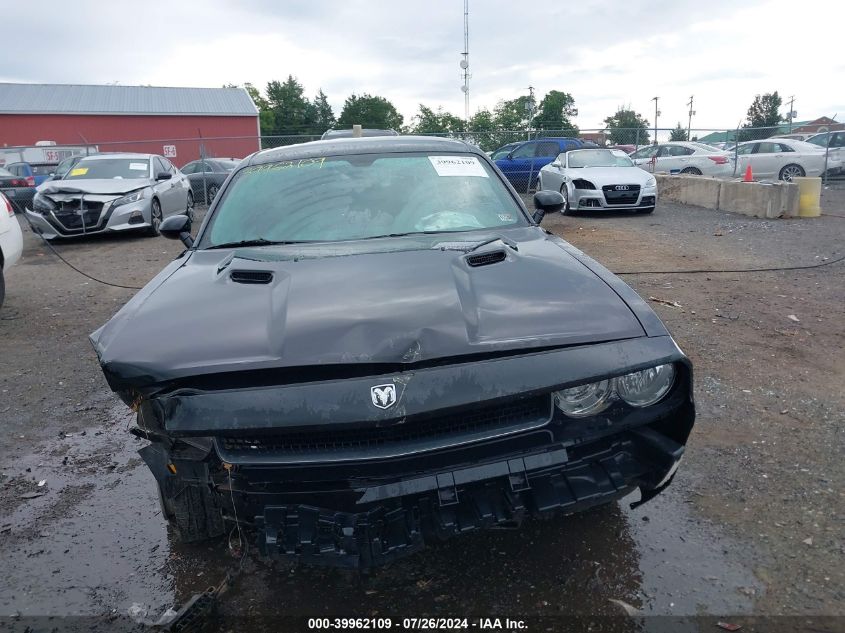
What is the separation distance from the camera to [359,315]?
2.22 meters

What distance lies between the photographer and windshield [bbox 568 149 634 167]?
14.0 metres

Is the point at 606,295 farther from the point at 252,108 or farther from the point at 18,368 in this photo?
the point at 252,108

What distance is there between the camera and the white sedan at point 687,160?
1873 centimetres

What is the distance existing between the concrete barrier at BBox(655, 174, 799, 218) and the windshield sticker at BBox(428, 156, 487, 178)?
1015cm

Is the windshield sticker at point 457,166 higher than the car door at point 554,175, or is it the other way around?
the windshield sticker at point 457,166

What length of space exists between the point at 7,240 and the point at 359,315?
6.42 m

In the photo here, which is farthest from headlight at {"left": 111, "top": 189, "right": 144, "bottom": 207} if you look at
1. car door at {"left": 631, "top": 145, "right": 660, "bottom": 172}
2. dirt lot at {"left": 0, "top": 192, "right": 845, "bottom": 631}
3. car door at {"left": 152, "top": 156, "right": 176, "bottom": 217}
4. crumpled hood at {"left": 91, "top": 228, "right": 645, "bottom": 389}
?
car door at {"left": 631, "top": 145, "right": 660, "bottom": 172}

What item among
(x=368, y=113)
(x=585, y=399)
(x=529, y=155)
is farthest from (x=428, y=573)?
(x=368, y=113)

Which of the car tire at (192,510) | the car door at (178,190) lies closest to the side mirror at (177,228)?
the car tire at (192,510)

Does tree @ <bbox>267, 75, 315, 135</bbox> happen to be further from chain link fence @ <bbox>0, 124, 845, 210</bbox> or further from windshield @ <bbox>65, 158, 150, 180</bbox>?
windshield @ <bbox>65, 158, 150, 180</bbox>

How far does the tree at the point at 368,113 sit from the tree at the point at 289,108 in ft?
12.3

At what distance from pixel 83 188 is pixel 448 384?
38.3ft

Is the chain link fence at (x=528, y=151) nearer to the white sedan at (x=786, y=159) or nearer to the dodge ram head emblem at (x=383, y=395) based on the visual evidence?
the white sedan at (x=786, y=159)

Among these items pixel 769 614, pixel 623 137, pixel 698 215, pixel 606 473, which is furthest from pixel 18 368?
pixel 623 137
